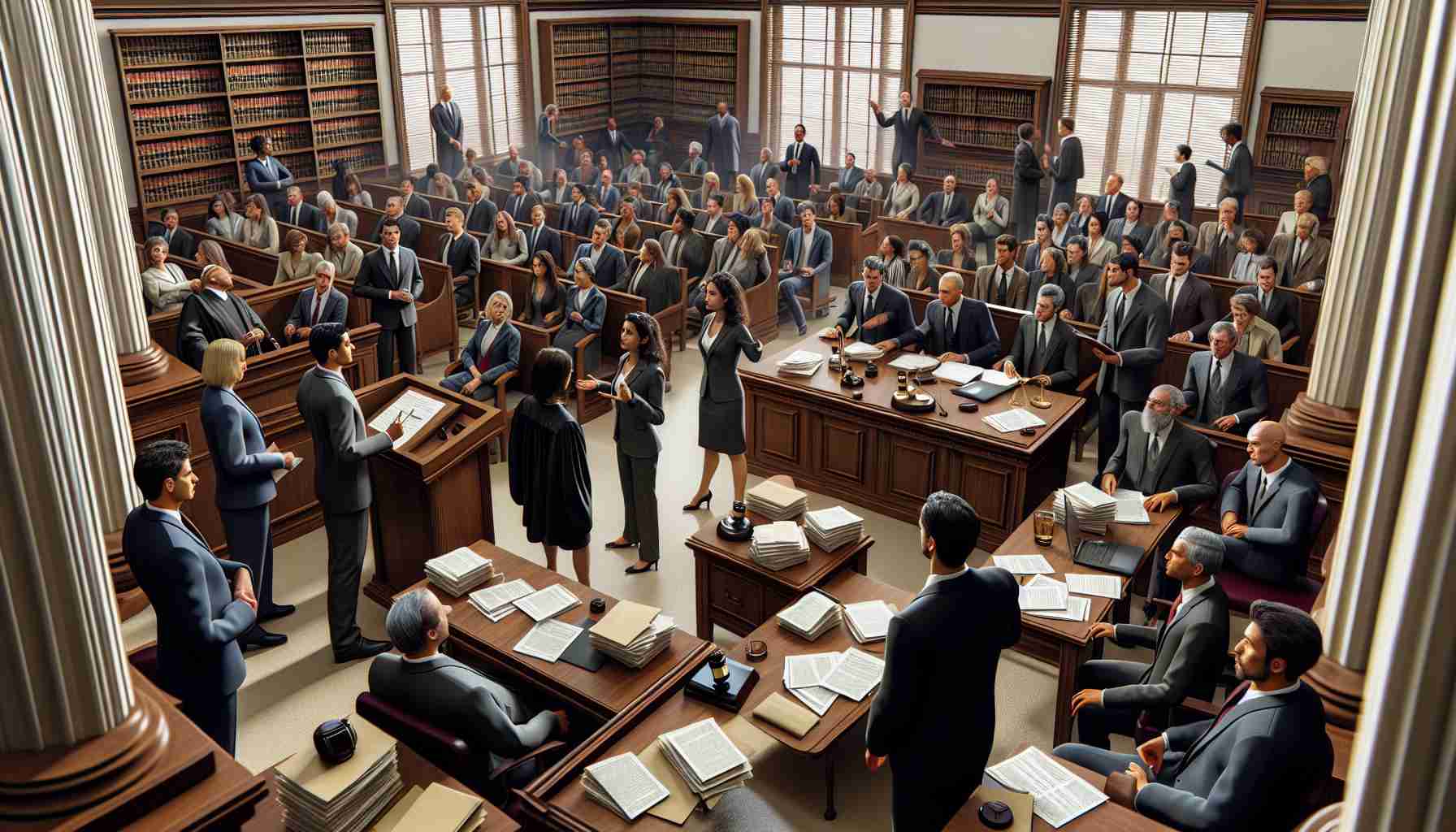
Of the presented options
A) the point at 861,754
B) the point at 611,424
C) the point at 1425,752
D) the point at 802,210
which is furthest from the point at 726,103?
the point at 1425,752

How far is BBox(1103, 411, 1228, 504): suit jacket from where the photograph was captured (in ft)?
18.7

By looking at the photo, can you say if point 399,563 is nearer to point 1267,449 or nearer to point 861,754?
point 861,754

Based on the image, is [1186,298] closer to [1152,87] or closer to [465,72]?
[1152,87]

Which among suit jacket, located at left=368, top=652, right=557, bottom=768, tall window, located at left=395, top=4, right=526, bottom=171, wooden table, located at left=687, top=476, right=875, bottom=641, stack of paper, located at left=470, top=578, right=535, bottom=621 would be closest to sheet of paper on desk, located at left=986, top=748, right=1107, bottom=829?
wooden table, located at left=687, top=476, right=875, bottom=641

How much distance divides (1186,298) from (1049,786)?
530cm

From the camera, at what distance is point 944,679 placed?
337 centimetres

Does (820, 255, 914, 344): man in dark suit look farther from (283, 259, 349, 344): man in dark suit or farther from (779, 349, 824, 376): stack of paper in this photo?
(283, 259, 349, 344): man in dark suit

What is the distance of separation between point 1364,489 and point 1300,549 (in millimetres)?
2131

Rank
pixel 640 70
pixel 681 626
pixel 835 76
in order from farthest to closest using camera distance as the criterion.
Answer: pixel 640 70 → pixel 835 76 → pixel 681 626

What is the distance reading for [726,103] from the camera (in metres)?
16.9

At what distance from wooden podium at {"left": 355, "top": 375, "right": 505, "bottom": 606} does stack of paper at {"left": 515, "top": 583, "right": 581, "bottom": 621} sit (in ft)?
3.55

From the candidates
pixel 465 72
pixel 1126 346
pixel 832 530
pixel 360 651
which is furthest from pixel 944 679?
pixel 465 72

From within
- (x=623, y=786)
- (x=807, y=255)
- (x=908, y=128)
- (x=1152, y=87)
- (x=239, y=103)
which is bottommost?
(x=623, y=786)

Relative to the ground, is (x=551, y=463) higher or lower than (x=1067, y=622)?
higher
